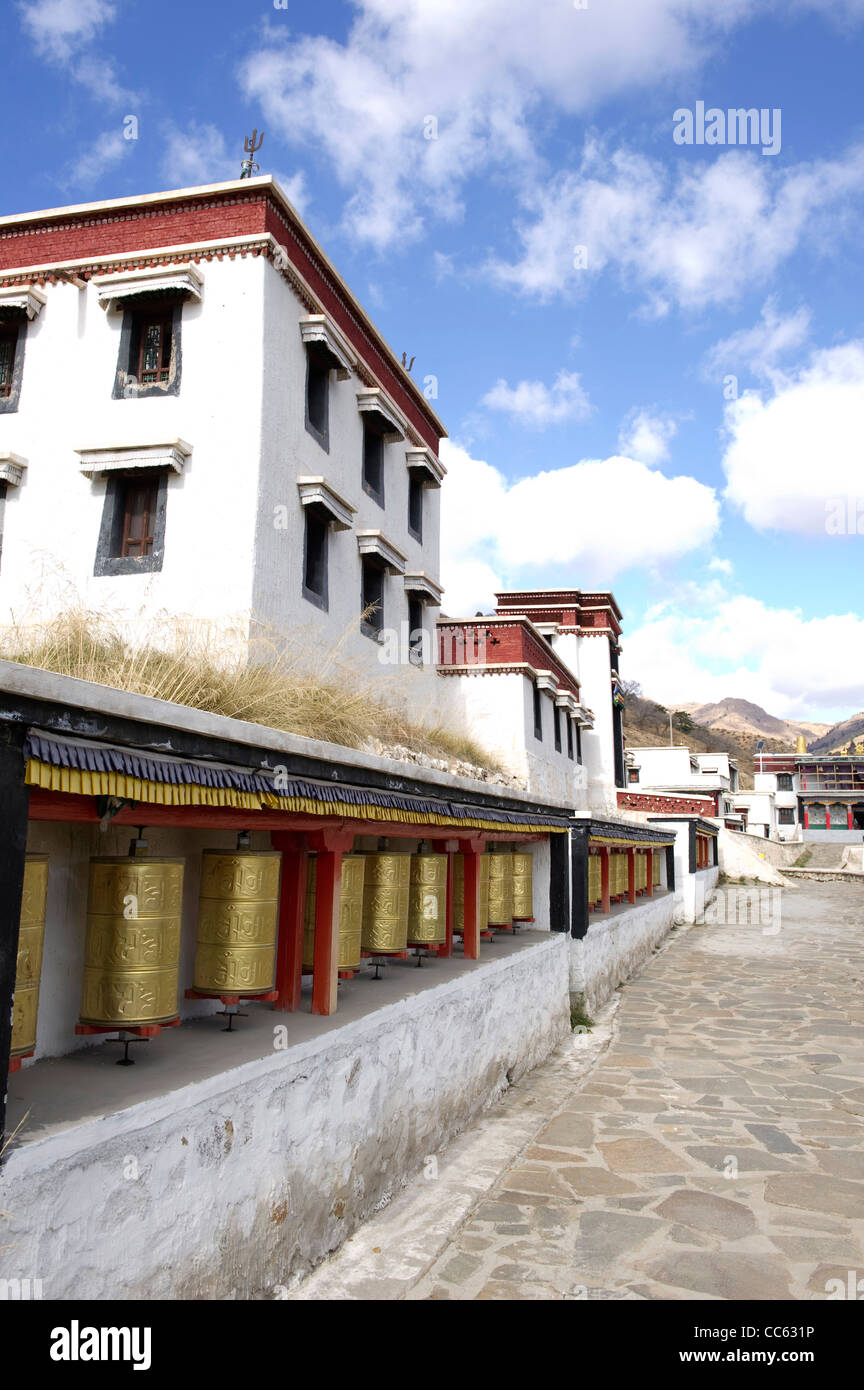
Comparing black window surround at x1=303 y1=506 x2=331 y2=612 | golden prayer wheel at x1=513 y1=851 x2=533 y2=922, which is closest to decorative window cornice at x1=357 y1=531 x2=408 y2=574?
black window surround at x1=303 y1=506 x2=331 y2=612

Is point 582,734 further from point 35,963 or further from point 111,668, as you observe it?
point 35,963

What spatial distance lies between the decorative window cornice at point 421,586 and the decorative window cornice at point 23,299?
6.77 m

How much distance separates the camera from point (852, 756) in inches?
2299

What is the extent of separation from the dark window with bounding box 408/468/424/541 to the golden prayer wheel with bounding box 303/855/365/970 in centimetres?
1201

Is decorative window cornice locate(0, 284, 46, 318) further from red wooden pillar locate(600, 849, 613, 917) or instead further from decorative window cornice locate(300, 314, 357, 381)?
red wooden pillar locate(600, 849, 613, 917)

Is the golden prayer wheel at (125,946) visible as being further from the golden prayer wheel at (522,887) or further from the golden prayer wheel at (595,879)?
the golden prayer wheel at (595,879)

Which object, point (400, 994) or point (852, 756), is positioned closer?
point (400, 994)

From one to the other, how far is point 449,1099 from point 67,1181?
3.31 meters

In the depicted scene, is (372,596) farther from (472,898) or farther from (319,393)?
(472,898)

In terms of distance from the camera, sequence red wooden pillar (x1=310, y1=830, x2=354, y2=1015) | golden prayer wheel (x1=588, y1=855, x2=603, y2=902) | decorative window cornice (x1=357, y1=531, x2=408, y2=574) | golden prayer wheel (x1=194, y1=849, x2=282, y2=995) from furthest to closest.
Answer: decorative window cornice (x1=357, y1=531, x2=408, y2=574)
golden prayer wheel (x1=588, y1=855, x2=603, y2=902)
red wooden pillar (x1=310, y1=830, x2=354, y2=1015)
golden prayer wheel (x1=194, y1=849, x2=282, y2=995)

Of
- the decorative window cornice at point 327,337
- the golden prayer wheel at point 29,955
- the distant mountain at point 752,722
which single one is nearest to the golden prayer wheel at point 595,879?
the decorative window cornice at point 327,337

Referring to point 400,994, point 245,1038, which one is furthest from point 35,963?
point 400,994

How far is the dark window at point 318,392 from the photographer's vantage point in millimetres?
12219

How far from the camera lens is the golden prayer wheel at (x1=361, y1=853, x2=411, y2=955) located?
5.26 m
